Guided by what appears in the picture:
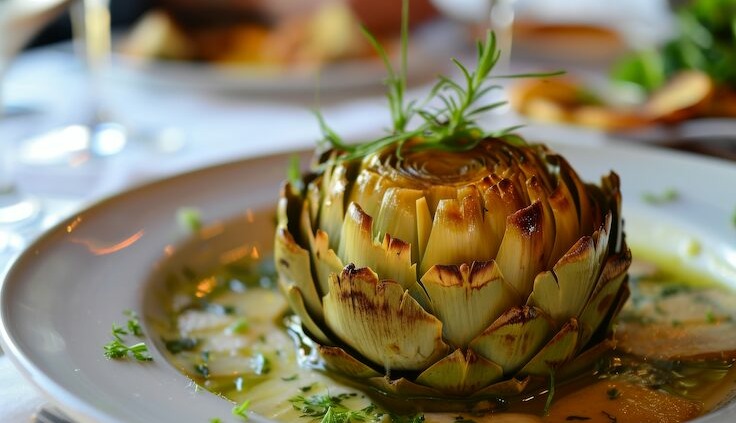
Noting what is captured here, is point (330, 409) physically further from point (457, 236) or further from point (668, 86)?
point (668, 86)

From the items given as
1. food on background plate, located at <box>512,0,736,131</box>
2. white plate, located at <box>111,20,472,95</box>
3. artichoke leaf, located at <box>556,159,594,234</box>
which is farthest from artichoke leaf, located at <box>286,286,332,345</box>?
white plate, located at <box>111,20,472,95</box>

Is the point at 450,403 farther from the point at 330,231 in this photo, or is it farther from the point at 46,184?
the point at 46,184

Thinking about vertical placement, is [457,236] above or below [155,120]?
above

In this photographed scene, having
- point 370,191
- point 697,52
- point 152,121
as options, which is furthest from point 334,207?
point 697,52

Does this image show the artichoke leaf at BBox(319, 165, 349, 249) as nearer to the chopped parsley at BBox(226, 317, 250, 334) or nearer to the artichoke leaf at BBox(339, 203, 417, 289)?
the artichoke leaf at BBox(339, 203, 417, 289)

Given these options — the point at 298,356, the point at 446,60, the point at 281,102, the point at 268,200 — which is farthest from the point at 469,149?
the point at 446,60

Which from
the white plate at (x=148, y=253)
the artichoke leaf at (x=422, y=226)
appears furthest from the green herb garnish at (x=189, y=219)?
the artichoke leaf at (x=422, y=226)
